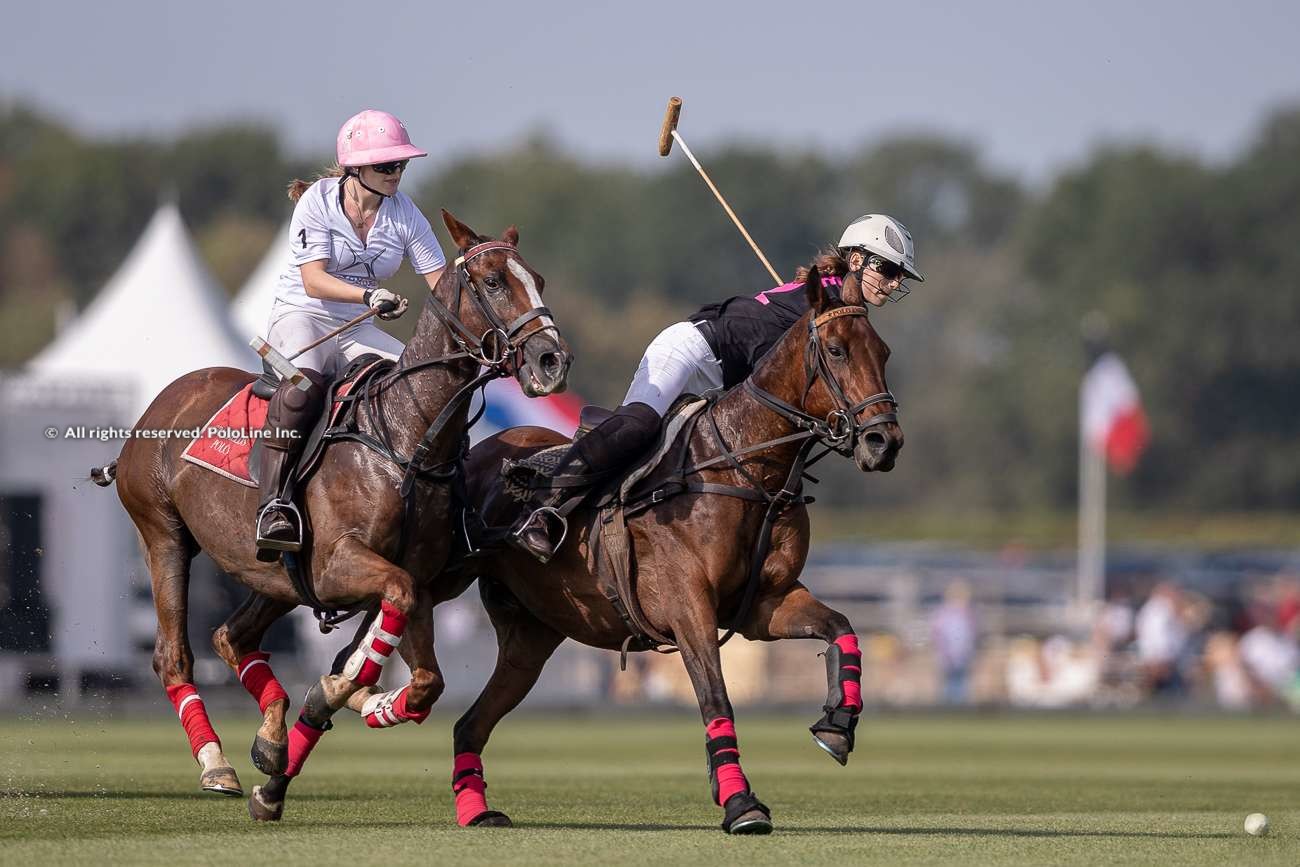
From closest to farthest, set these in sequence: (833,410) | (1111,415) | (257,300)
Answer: (833,410) < (257,300) < (1111,415)

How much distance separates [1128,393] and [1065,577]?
145 inches

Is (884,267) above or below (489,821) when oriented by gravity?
above

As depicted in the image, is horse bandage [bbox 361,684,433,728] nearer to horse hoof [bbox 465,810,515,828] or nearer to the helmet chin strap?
horse hoof [bbox 465,810,515,828]

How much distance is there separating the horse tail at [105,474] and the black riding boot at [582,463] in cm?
245

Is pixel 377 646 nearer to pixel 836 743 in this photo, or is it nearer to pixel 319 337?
pixel 319 337

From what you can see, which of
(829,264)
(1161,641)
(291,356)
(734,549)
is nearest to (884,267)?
(829,264)

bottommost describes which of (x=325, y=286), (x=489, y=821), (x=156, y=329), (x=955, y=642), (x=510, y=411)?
(x=489, y=821)

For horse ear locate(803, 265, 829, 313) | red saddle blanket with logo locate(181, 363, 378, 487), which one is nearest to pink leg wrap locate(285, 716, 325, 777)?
red saddle blanket with logo locate(181, 363, 378, 487)

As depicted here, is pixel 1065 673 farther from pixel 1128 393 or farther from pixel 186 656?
pixel 186 656

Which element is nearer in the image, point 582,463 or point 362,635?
point 362,635

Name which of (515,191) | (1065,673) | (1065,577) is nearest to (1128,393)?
(1065,577)

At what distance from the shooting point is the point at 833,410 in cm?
1008

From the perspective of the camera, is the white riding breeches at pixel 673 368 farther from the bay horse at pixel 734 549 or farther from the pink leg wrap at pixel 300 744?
the pink leg wrap at pixel 300 744

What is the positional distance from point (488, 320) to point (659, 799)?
4.45 m
